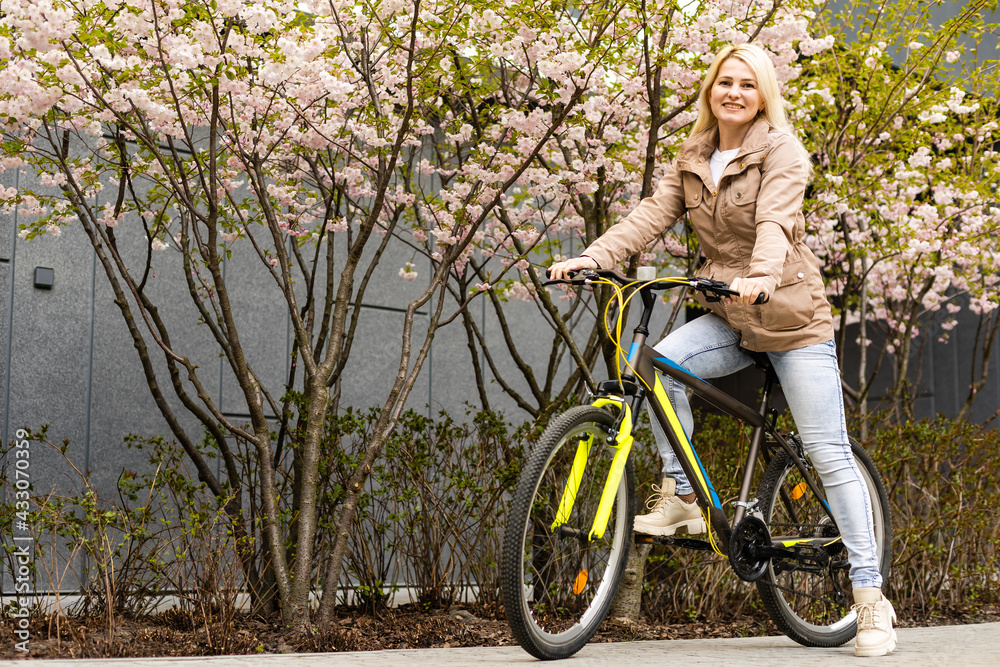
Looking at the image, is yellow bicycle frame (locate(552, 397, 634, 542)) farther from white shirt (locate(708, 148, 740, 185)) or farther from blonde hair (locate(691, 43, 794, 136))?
blonde hair (locate(691, 43, 794, 136))

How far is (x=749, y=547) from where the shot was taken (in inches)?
130

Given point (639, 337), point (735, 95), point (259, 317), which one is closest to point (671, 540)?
point (639, 337)

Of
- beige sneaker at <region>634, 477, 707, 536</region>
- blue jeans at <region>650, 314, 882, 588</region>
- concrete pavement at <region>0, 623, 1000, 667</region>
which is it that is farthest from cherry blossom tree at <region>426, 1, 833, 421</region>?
concrete pavement at <region>0, 623, 1000, 667</region>

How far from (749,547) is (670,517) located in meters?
0.33

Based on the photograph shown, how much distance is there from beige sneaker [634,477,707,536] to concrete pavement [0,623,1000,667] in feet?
1.39

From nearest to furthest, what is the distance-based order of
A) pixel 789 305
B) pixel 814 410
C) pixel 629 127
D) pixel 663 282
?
pixel 663 282 → pixel 789 305 → pixel 814 410 → pixel 629 127

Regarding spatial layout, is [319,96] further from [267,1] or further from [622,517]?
[622,517]

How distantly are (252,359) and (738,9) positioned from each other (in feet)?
15.3

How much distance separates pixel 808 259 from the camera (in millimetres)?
3289

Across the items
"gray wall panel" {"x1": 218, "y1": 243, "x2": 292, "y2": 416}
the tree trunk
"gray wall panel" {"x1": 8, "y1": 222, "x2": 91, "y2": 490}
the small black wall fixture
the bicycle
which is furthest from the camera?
"gray wall panel" {"x1": 218, "y1": 243, "x2": 292, "y2": 416}

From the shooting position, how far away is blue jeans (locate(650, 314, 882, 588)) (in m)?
3.29

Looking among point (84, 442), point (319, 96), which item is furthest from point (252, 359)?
point (319, 96)

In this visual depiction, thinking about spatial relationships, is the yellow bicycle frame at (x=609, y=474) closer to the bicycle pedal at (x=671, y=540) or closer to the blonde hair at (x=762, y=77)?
the bicycle pedal at (x=671, y=540)

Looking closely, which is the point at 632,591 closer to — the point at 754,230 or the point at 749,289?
the point at 754,230
